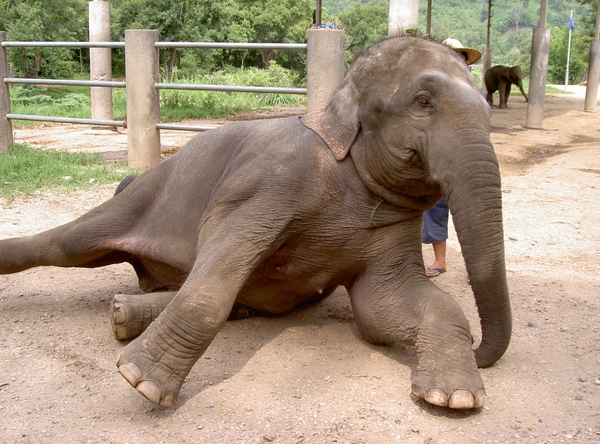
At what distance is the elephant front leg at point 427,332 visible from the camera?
9.85ft

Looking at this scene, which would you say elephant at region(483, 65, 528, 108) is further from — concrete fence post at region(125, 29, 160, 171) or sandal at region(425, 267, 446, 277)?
sandal at region(425, 267, 446, 277)

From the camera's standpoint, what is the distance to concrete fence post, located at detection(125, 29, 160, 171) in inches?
319

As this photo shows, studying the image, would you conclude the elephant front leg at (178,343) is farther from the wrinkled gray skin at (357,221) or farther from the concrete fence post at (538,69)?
the concrete fence post at (538,69)

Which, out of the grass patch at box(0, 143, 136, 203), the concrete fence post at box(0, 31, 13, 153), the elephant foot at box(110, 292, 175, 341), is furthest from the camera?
the concrete fence post at box(0, 31, 13, 153)

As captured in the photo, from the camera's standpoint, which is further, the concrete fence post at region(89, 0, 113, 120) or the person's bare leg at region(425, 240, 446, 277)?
the concrete fence post at region(89, 0, 113, 120)

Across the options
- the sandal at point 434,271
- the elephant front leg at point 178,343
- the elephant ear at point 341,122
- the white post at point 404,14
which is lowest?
the sandal at point 434,271

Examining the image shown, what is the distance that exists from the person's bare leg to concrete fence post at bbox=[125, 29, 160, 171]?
423 centimetres

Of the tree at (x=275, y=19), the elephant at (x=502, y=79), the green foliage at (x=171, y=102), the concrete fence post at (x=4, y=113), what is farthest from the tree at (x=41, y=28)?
the elephant at (x=502, y=79)

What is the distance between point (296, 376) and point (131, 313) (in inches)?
39.1

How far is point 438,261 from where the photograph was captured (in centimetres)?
525

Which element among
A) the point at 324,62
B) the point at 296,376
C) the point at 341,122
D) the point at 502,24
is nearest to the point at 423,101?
the point at 341,122

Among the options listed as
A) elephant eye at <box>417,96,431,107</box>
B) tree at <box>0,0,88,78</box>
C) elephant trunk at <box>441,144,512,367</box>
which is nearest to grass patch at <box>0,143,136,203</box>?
elephant eye at <box>417,96,431,107</box>

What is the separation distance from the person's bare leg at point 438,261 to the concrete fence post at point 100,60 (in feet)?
34.1

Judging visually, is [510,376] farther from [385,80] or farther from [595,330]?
[385,80]
